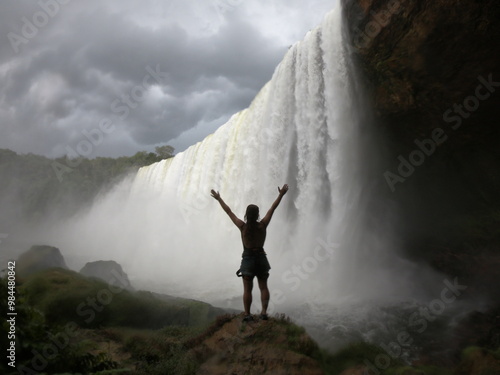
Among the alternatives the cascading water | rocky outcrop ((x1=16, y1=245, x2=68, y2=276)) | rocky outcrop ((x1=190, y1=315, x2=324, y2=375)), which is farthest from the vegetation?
rocky outcrop ((x1=190, y1=315, x2=324, y2=375))

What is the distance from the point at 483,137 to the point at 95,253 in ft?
82.8

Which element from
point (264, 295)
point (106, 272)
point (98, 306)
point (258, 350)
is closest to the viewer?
point (258, 350)

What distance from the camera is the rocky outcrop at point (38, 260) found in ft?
37.5

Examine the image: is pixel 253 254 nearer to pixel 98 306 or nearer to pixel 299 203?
pixel 98 306

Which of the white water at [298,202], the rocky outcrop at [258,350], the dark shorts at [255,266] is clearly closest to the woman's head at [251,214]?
the dark shorts at [255,266]

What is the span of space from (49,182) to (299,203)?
146 ft

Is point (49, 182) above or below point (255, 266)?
above

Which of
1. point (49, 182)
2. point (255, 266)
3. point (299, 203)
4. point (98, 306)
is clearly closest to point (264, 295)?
point (255, 266)

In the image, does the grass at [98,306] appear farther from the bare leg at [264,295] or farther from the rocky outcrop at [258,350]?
the bare leg at [264,295]

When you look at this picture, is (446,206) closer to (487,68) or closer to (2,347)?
(487,68)

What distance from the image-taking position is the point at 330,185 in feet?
40.7

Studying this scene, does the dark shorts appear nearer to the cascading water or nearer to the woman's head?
the woman's head

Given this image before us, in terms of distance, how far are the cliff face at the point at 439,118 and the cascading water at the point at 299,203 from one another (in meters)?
0.98

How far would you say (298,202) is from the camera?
13109 mm
